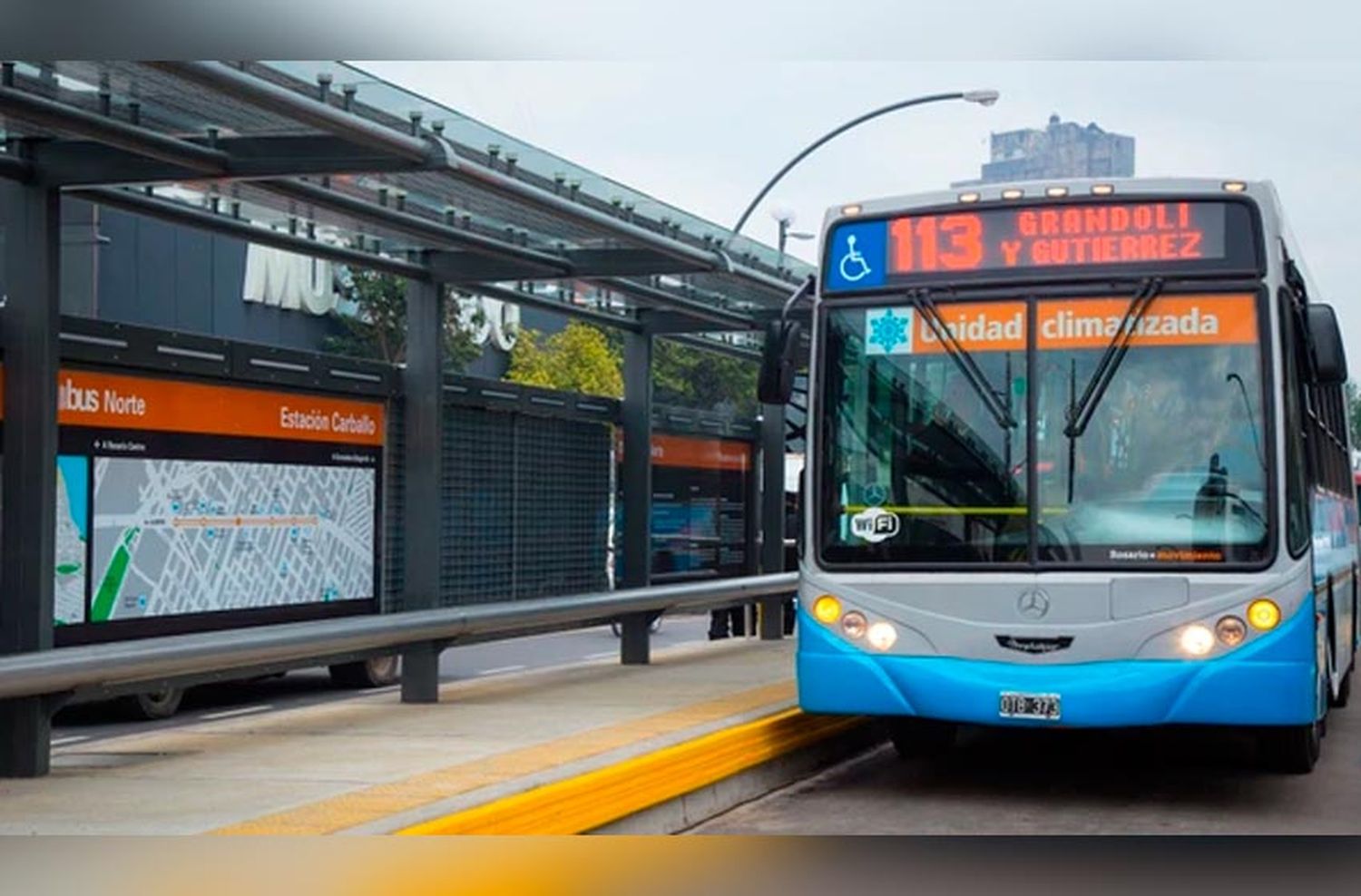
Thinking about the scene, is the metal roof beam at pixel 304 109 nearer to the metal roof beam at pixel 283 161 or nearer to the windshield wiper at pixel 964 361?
the metal roof beam at pixel 283 161

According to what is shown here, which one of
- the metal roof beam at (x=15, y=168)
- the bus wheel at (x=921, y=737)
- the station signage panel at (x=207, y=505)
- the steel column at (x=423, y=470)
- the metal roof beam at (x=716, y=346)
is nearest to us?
the metal roof beam at (x=15, y=168)

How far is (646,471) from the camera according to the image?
60.7 feet

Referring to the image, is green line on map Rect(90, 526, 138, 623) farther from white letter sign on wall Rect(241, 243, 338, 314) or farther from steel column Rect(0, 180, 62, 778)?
white letter sign on wall Rect(241, 243, 338, 314)

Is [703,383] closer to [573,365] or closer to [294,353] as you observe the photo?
[573,365]

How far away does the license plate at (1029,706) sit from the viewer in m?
10.6

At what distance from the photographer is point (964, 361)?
1130cm

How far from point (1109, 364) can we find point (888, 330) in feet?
A: 4.15

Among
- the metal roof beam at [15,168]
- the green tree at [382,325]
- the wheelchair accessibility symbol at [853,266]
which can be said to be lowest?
the wheelchair accessibility symbol at [853,266]

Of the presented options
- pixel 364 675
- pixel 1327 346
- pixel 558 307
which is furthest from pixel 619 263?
pixel 1327 346

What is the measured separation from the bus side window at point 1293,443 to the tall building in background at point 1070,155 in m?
115

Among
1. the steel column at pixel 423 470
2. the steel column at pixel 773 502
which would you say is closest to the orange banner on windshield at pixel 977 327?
the steel column at pixel 423 470

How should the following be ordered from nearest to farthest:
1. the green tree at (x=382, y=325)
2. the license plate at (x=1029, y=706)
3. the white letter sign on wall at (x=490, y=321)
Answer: the license plate at (x=1029, y=706) → the green tree at (x=382, y=325) → the white letter sign on wall at (x=490, y=321)

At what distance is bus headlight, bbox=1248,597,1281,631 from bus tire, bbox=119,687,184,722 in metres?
8.35

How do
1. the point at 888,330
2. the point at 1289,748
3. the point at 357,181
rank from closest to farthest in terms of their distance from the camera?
the point at 888,330 → the point at 1289,748 → the point at 357,181
